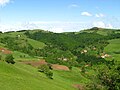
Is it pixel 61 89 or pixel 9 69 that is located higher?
pixel 9 69

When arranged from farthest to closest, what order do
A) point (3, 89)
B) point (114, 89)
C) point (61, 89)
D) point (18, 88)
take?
point (61, 89)
point (114, 89)
point (18, 88)
point (3, 89)

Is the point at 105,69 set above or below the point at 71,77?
above

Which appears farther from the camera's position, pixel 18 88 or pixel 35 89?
pixel 35 89

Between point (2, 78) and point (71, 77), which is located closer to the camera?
point (2, 78)

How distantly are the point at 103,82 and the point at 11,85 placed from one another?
23.1 meters

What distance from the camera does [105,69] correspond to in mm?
66688

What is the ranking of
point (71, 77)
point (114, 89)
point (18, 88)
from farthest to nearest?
point (71, 77)
point (114, 89)
point (18, 88)

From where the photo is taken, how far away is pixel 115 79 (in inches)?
2579

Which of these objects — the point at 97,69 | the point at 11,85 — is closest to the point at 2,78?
the point at 11,85

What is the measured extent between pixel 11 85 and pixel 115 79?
25635mm

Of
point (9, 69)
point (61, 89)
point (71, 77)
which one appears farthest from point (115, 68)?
point (71, 77)

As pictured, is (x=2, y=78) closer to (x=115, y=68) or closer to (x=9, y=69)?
(x=9, y=69)

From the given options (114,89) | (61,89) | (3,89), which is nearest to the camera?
(3,89)

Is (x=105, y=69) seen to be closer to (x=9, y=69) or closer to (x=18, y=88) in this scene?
(x=18, y=88)
